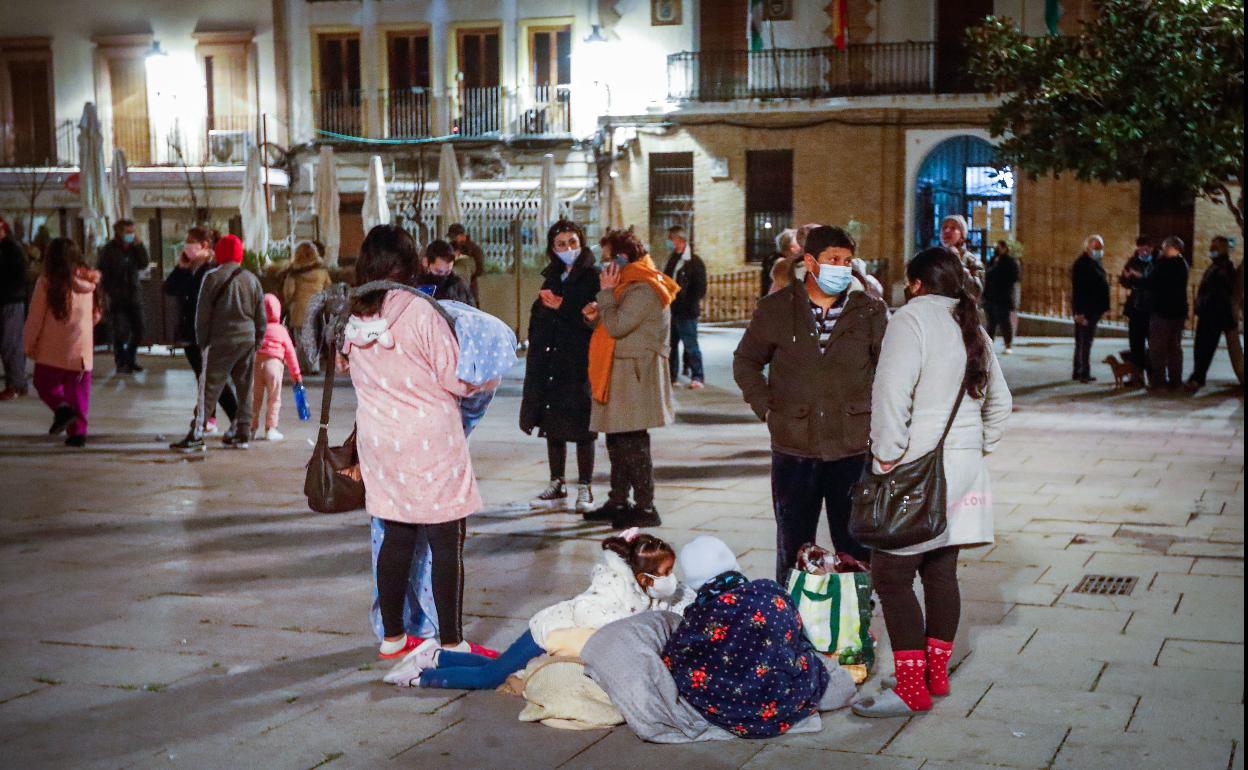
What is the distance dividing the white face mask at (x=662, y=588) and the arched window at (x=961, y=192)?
23.7 m

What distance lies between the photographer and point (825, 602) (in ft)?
17.9

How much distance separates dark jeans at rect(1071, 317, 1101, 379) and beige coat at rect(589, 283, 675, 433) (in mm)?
9373

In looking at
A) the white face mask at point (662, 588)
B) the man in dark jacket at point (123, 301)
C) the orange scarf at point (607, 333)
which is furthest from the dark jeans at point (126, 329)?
the white face mask at point (662, 588)

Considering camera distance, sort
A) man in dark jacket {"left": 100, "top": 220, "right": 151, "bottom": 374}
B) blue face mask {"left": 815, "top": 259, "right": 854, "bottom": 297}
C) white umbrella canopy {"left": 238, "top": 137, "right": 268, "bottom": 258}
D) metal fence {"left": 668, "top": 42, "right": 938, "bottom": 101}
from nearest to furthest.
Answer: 1. blue face mask {"left": 815, "top": 259, "right": 854, "bottom": 297}
2. man in dark jacket {"left": 100, "top": 220, "right": 151, "bottom": 374}
3. white umbrella canopy {"left": 238, "top": 137, "right": 268, "bottom": 258}
4. metal fence {"left": 668, "top": 42, "right": 938, "bottom": 101}

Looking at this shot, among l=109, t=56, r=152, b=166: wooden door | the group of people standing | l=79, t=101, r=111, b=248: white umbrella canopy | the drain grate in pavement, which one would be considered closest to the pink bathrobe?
the drain grate in pavement

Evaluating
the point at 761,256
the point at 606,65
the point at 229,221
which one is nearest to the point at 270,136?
the point at 229,221

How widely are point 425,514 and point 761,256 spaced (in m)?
24.2

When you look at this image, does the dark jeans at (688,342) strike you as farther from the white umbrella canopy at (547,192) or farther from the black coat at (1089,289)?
the white umbrella canopy at (547,192)

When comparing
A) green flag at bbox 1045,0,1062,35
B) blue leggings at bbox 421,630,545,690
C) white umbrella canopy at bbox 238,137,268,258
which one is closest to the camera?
blue leggings at bbox 421,630,545,690

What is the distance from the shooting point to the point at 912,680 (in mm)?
5078

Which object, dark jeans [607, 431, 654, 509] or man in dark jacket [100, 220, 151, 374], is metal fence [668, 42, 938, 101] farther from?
dark jeans [607, 431, 654, 509]

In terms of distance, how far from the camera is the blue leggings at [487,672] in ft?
17.5

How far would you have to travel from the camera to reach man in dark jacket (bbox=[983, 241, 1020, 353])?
761 inches

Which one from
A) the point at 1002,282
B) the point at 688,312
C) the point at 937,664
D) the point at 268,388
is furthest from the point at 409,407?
the point at 1002,282
